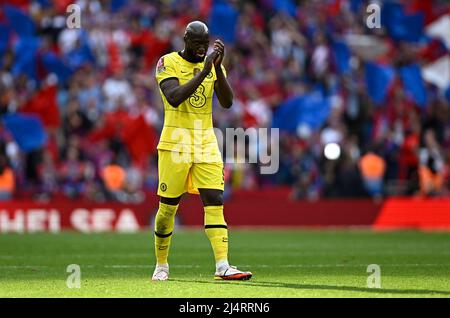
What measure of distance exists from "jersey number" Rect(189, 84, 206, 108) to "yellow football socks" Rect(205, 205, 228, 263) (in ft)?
3.54

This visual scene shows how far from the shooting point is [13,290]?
9938mm

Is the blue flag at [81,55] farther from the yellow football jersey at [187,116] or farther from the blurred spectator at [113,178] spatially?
the yellow football jersey at [187,116]

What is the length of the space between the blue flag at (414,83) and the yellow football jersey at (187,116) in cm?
1503

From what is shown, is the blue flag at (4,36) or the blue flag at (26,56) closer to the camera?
the blue flag at (26,56)

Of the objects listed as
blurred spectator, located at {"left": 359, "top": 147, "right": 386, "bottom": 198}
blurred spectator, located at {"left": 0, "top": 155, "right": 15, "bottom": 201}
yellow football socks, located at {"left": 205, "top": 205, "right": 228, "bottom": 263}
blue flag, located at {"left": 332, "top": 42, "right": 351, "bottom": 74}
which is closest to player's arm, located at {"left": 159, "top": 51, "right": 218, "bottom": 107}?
yellow football socks, located at {"left": 205, "top": 205, "right": 228, "bottom": 263}

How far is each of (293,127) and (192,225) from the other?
3.25m

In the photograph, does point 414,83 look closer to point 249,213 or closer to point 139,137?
point 249,213

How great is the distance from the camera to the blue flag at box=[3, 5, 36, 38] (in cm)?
A: 2364

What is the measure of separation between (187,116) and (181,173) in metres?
0.60

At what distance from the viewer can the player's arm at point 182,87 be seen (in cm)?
1077

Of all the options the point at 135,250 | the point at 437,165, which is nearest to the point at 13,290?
the point at 135,250

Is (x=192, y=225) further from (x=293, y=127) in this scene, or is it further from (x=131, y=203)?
(x=293, y=127)

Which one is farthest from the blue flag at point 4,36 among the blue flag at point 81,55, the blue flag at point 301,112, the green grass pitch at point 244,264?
the blue flag at point 301,112

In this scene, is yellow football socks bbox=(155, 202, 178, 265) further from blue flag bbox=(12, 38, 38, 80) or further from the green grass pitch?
blue flag bbox=(12, 38, 38, 80)
